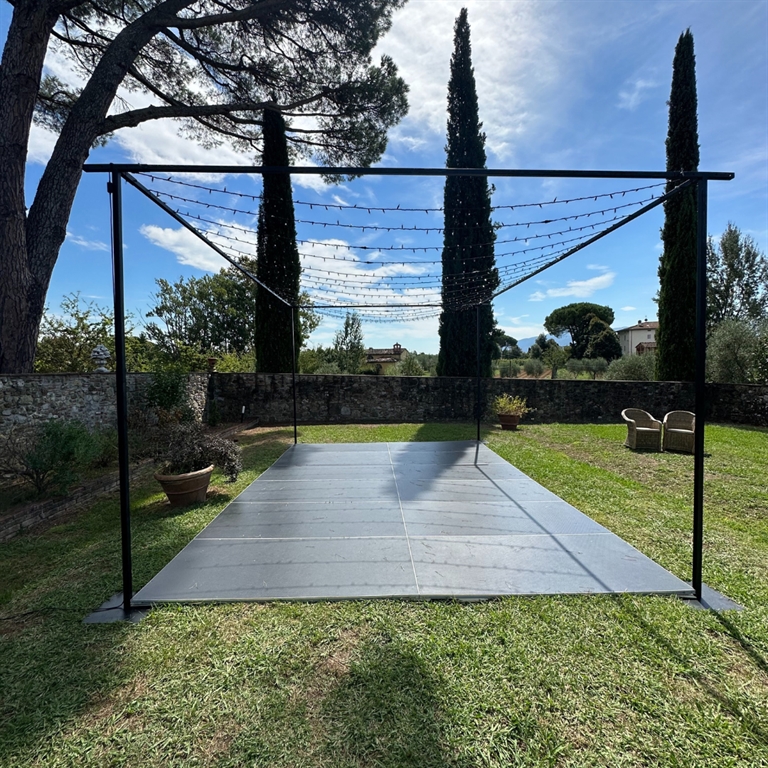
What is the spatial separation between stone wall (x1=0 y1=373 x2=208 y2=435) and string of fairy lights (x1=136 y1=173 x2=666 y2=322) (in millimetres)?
3030

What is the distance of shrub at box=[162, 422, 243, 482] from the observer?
371 centimetres

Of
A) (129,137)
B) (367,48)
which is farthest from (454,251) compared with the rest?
(129,137)

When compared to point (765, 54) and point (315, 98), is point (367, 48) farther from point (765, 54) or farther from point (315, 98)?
point (765, 54)

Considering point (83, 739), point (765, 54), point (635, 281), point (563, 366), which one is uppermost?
point (765, 54)

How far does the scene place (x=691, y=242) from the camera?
32.7ft

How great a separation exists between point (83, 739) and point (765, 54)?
33.1 feet

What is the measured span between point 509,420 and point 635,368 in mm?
7650

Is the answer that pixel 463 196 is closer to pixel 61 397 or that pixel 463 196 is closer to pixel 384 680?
pixel 61 397

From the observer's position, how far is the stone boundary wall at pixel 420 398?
9.41 meters

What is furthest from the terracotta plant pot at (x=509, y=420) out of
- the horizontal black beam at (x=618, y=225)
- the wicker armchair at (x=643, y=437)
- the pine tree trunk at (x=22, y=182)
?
the pine tree trunk at (x=22, y=182)

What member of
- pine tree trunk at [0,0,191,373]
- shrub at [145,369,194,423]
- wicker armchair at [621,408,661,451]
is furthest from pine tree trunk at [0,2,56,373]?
wicker armchair at [621,408,661,451]

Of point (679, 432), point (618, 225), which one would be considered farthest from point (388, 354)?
point (618, 225)

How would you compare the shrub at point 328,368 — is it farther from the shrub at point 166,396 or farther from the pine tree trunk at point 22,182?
the pine tree trunk at point 22,182

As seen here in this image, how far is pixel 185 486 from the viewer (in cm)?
361
